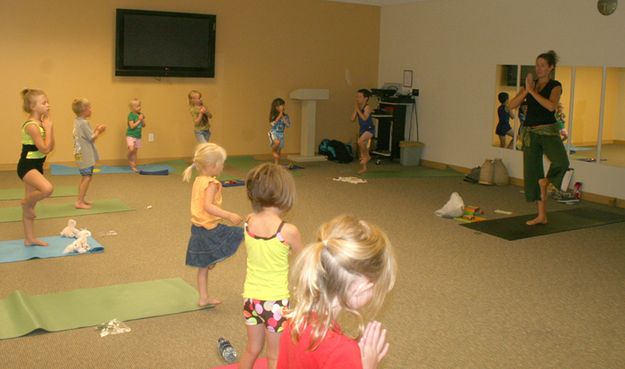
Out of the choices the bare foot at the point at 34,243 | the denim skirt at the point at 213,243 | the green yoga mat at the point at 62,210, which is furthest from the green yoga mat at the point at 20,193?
the denim skirt at the point at 213,243

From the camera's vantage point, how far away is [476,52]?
9.88 meters

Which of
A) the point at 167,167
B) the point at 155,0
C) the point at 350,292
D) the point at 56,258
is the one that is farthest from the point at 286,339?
the point at 155,0

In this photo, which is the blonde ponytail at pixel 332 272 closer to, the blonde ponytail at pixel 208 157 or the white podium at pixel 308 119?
the blonde ponytail at pixel 208 157

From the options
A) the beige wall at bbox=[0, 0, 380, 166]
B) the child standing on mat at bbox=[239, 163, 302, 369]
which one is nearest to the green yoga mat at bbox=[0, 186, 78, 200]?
the beige wall at bbox=[0, 0, 380, 166]

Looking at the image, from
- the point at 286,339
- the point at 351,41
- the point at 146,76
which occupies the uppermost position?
the point at 351,41

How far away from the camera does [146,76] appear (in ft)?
32.8

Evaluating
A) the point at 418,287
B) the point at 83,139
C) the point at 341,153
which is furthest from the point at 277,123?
the point at 418,287

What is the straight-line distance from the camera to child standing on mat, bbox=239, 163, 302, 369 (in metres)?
2.83

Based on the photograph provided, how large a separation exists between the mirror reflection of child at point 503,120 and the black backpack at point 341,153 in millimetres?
2408

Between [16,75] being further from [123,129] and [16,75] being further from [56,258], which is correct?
[56,258]

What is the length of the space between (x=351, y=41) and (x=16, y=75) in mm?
5325

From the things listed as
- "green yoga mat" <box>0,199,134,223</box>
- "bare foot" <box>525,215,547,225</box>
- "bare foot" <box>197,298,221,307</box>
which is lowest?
"bare foot" <box>197,298,221,307</box>

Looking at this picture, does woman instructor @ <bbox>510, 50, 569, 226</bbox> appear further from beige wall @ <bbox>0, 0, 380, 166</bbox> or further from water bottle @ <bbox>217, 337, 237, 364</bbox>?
beige wall @ <bbox>0, 0, 380, 166</bbox>

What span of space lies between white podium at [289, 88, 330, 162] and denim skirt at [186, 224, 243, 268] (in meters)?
6.97
